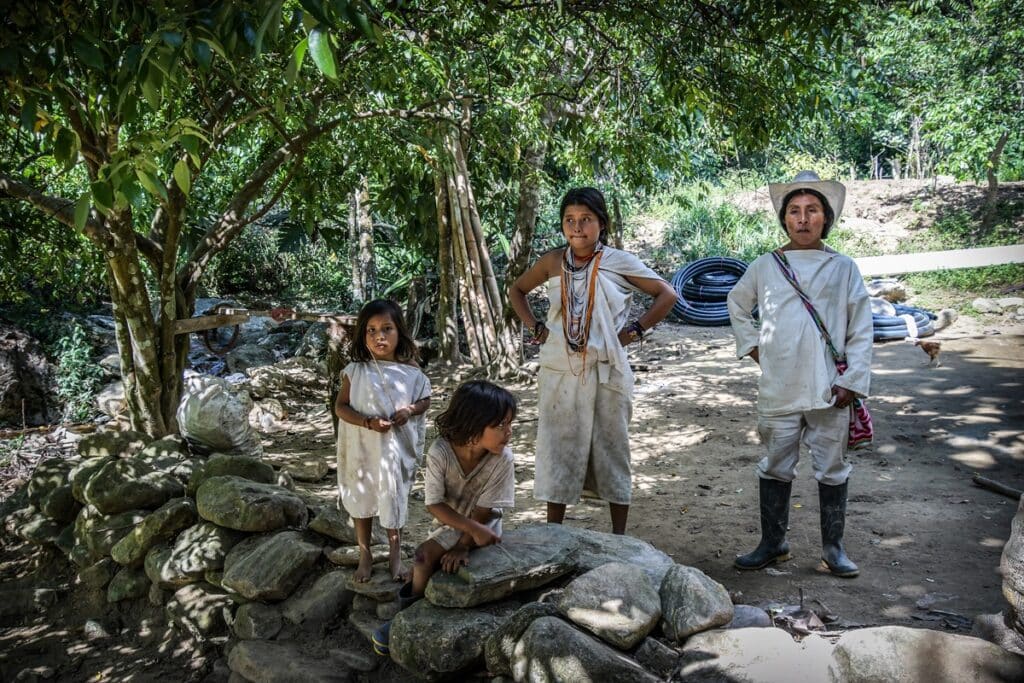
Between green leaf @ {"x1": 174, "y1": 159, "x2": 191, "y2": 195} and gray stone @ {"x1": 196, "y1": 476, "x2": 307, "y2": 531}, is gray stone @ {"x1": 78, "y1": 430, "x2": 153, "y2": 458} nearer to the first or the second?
gray stone @ {"x1": 196, "y1": 476, "x2": 307, "y2": 531}

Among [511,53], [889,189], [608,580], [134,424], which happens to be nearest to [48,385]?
[134,424]

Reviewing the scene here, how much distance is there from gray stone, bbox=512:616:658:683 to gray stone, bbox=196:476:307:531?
1.85 meters

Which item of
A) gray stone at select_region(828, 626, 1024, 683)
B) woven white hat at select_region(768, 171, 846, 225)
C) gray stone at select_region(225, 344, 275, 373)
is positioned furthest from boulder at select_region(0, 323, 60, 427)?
gray stone at select_region(828, 626, 1024, 683)

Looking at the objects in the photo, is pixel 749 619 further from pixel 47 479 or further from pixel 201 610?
pixel 47 479

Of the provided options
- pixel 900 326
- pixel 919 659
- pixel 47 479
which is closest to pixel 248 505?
pixel 47 479

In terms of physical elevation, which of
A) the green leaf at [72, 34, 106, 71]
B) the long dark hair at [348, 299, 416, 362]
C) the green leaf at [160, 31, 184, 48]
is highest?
the green leaf at [72, 34, 106, 71]

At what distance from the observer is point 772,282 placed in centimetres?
319

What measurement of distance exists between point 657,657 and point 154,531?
2996 millimetres

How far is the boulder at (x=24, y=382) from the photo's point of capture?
28.9ft

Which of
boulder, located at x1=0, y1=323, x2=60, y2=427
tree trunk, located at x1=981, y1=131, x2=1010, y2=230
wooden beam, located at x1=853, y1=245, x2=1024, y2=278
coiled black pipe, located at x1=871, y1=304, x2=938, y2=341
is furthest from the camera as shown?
tree trunk, located at x1=981, y1=131, x2=1010, y2=230

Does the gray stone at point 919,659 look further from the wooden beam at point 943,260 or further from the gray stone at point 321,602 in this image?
the wooden beam at point 943,260

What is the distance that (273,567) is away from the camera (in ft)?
11.2

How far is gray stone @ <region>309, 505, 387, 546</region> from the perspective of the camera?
11.5 ft

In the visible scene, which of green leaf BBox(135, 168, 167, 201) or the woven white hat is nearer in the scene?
green leaf BBox(135, 168, 167, 201)
